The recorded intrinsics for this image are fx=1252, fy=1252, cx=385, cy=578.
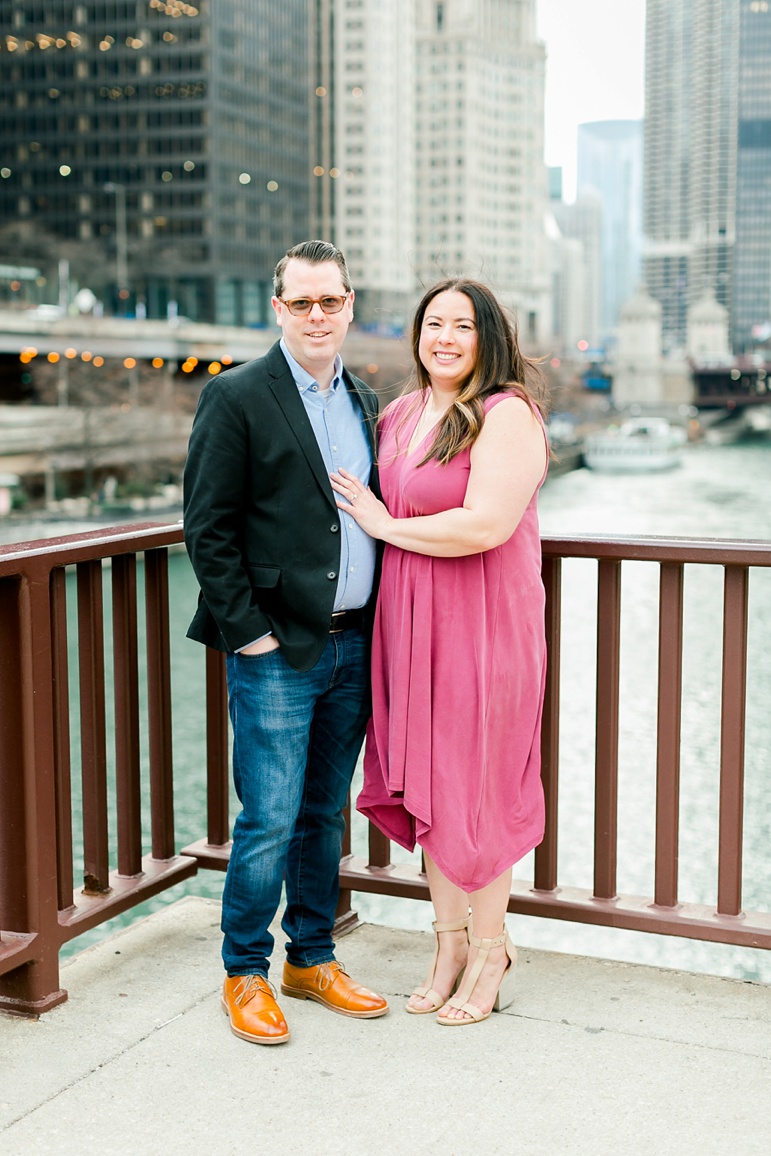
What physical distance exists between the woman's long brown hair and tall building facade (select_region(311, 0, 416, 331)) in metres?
118

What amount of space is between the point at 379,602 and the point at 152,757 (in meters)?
1.01

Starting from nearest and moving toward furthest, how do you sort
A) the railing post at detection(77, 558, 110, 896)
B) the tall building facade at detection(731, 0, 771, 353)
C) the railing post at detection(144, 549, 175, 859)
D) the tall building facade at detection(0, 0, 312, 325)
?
the railing post at detection(77, 558, 110, 896) < the railing post at detection(144, 549, 175, 859) < the tall building facade at detection(0, 0, 312, 325) < the tall building facade at detection(731, 0, 771, 353)

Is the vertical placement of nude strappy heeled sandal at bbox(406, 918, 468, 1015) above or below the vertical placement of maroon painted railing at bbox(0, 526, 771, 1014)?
below

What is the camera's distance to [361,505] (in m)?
2.93

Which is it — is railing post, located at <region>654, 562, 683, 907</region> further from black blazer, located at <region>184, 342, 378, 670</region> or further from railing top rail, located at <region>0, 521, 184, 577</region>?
railing top rail, located at <region>0, 521, 184, 577</region>

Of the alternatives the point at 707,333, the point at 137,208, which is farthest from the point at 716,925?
the point at 707,333

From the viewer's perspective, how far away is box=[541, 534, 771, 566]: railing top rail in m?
3.13

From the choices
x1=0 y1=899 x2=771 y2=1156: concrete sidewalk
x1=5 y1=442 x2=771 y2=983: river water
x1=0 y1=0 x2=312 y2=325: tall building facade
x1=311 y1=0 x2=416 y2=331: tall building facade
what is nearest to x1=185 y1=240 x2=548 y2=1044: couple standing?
x1=0 y1=899 x2=771 y2=1156: concrete sidewalk

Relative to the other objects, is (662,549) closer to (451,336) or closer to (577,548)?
(577,548)

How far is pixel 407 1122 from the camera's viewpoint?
2.55m

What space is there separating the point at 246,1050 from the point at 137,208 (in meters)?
99.1

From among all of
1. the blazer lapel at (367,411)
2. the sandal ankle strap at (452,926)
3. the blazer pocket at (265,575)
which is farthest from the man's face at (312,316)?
the sandal ankle strap at (452,926)

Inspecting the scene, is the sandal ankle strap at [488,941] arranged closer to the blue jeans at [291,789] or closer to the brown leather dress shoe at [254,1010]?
the blue jeans at [291,789]

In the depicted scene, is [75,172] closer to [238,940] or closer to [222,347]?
[222,347]
